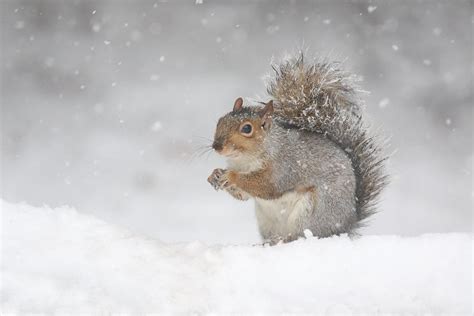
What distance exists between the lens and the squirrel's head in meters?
2.68

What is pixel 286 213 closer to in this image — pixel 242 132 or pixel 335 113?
pixel 242 132

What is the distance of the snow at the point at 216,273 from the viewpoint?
195 cm

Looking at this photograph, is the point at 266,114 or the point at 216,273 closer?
the point at 216,273

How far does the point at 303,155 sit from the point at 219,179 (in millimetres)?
328

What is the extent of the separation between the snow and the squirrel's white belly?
0.45 m

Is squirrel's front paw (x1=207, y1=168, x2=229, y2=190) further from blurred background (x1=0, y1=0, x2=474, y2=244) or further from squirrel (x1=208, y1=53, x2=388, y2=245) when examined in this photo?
→ blurred background (x1=0, y1=0, x2=474, y2=244)

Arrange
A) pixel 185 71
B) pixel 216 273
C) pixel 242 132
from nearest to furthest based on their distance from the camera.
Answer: pixel 216 273 → pixel 242 132 → pixel 185 71

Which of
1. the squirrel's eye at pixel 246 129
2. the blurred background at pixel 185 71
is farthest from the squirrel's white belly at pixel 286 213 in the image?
the blurred background at pixel 185 71

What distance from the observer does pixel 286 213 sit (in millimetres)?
2754

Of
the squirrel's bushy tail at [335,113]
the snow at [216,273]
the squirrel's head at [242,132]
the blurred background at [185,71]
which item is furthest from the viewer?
the blurred background at [185,71]

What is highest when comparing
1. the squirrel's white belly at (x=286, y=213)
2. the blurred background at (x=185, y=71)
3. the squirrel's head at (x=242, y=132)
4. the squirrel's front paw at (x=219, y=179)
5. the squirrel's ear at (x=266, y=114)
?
the blurred background at (x=185, y=71)

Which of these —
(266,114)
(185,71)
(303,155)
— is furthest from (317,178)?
(185,71)

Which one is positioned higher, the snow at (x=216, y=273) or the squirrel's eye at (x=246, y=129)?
the squirrel's eye at (x=246, y=129)

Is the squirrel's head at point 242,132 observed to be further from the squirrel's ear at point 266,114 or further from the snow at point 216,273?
the snow at point 216,273
